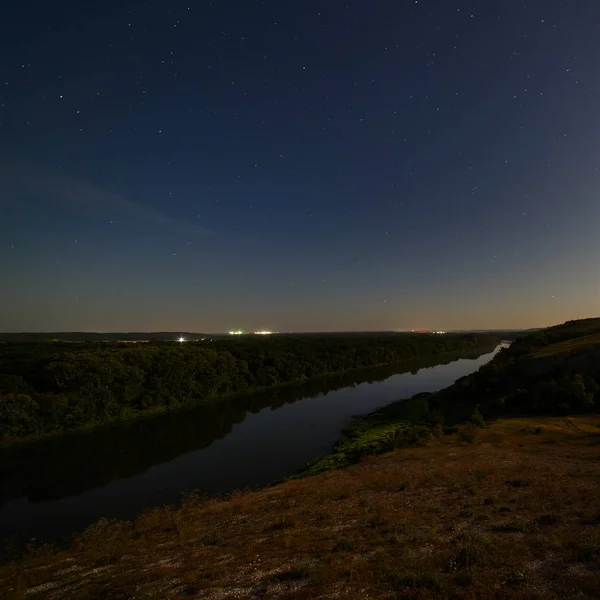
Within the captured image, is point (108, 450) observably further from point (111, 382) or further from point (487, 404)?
point (487, 404)

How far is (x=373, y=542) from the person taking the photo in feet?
42.0

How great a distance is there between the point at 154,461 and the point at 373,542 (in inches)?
1286

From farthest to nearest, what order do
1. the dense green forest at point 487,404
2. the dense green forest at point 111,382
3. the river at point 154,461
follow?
the dense green forest at point 111,382 → the dense green forest at point 487,404 → the river at point 154,461

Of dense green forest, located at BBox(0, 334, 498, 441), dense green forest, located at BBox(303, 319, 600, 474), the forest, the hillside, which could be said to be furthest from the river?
the forest

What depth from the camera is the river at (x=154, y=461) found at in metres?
28.4

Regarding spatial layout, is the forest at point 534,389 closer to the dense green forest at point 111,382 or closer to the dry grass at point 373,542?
the dry grass at point 373,542

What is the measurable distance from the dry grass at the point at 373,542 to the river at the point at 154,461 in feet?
24.6

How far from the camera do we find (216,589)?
1099 centimetres

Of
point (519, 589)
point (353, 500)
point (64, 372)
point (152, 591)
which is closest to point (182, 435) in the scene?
point (64, 372)

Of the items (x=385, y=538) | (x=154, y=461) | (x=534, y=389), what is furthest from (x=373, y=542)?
(x=534, y=389)

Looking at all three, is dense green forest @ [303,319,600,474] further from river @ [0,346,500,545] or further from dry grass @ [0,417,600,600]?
dry grass @ [0,417,600,600]

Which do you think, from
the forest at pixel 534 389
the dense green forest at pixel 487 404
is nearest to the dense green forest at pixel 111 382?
the dense green forest at pixel 487 404

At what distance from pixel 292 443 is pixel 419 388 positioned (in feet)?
162

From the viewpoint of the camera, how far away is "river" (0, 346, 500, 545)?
93.1 feet
